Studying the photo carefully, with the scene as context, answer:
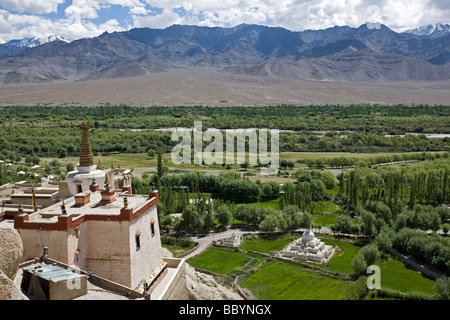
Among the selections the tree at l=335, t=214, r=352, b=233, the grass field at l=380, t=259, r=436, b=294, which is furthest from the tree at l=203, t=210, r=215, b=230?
the grass field at l=380, t=259, r=436, b=294

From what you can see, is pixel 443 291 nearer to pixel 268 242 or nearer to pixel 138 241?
pixel 268 242

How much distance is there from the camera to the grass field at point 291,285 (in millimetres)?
23562

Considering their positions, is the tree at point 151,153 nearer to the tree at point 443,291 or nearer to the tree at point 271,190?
the tree at point 271,190

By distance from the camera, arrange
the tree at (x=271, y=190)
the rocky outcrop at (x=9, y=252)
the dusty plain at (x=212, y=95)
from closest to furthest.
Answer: the rocky outcrop at (x=9, y=252)
the tree at (x=271, y=190)
the dusty plain at (x=212, y=95)

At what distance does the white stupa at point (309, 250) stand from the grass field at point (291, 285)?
1.42 m

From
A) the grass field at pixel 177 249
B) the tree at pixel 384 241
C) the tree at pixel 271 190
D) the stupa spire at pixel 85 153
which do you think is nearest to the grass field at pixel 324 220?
the tree at pixel 384 241

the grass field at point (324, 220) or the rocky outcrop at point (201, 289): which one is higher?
A: the rocky outcrop at point (201, 289)

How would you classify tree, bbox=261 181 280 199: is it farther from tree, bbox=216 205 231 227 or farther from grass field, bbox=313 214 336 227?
tree, bbox=216 205 231 227

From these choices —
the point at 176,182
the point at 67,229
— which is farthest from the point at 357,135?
the point at 67,229

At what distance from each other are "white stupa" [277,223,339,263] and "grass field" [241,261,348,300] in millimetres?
1417

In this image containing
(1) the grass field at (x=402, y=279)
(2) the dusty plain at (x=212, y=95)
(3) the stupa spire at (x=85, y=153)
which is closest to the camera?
(3) the stupa spire at (x=85, y=153)

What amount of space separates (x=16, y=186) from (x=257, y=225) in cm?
1998

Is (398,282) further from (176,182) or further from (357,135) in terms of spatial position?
(357,135)

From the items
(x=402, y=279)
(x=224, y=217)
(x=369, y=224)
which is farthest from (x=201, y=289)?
(x=369, y=224)
